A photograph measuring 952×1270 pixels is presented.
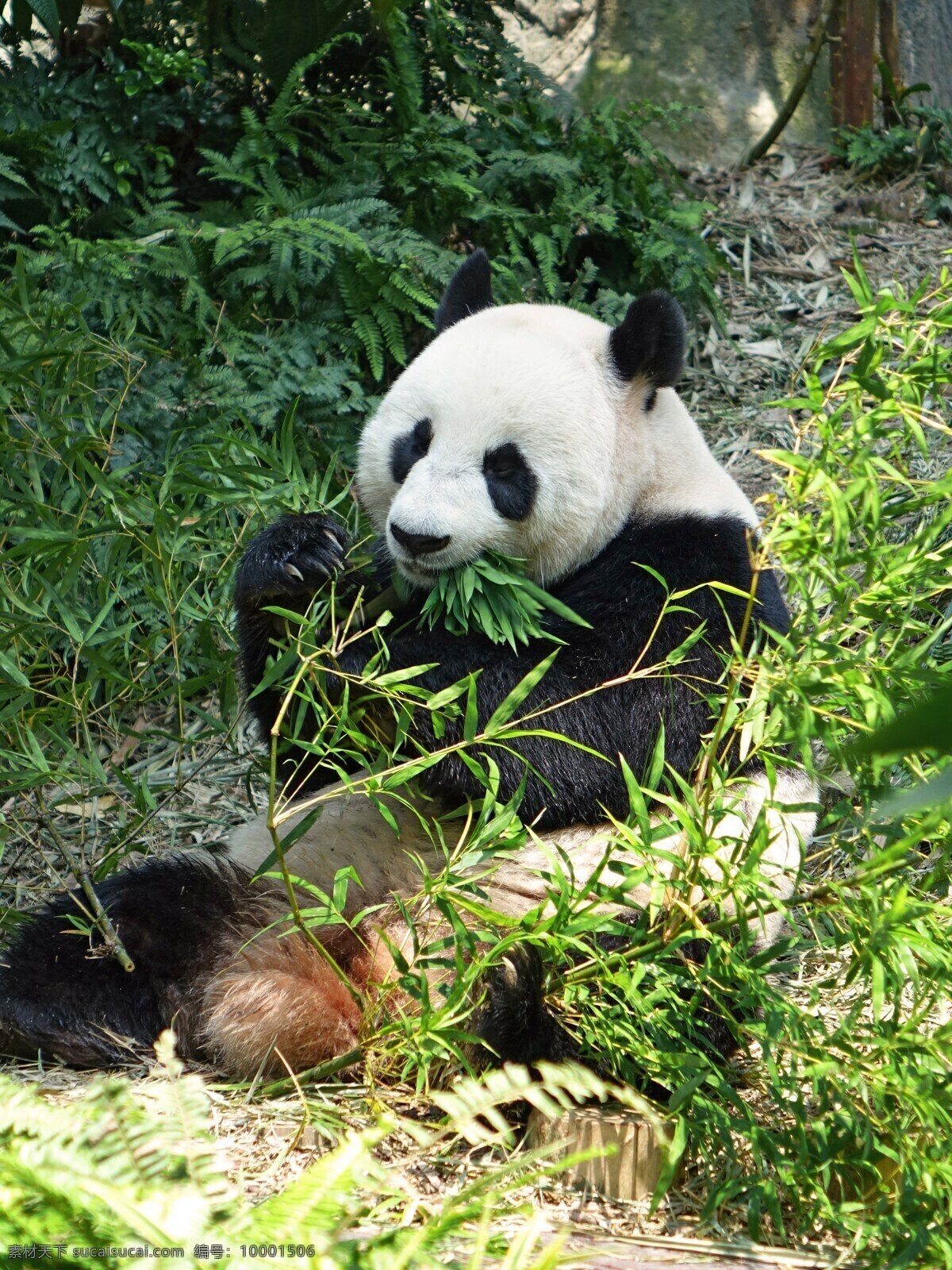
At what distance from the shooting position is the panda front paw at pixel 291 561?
121 inches

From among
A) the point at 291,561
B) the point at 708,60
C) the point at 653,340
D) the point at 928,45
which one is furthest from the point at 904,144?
the point at 291,561

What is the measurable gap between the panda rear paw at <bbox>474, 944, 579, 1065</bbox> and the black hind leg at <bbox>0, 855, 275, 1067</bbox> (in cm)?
80

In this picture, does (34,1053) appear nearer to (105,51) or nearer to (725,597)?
(725,597)

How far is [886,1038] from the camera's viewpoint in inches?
87.5

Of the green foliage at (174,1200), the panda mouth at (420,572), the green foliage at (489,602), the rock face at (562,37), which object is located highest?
the rock face at (562,37)

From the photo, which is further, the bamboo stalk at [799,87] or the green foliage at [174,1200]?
the bamboo stalk at [799,87]

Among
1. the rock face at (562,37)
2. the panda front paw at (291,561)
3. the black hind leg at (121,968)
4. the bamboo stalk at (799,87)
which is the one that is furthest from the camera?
the rock face at (562,37)

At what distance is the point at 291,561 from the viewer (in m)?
3.07

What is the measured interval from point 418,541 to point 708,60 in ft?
20.1

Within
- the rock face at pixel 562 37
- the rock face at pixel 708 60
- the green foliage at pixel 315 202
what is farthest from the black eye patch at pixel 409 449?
the rock face at pixel 562 37

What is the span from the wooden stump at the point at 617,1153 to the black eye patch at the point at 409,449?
5.71ft

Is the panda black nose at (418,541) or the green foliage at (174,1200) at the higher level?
the panda black nose at (418,541)

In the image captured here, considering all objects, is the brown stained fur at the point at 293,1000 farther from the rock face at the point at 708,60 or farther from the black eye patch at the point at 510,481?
the rock face at the point at 708,60

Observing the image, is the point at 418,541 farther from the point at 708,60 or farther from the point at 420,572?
the point at 708,60
